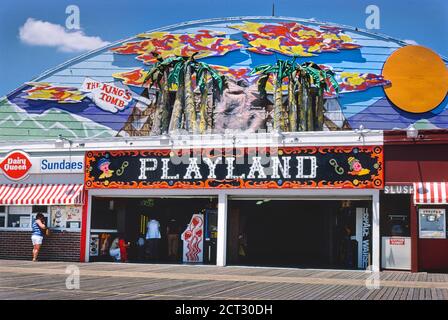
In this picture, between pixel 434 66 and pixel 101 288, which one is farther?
pixel 434 66

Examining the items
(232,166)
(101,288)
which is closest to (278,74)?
(232,166)

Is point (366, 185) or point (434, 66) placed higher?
point (434, 66)

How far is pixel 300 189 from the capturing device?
65.1ft

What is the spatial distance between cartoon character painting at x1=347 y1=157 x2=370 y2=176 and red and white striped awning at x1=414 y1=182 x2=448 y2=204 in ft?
5.09

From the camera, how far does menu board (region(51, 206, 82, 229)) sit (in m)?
21.8

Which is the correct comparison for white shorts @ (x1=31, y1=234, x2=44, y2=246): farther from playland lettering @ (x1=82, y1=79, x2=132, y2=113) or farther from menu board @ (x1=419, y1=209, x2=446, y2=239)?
playland lettering @ (x1=82, y1=79, x2=132, y2=113)

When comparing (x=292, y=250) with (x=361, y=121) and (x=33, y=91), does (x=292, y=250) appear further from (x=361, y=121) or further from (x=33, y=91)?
(x=33, y=91)

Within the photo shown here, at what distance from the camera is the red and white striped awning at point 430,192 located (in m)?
18.0

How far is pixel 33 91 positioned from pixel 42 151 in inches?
556

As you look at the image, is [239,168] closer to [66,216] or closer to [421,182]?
[421,182]

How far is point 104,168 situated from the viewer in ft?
71.3

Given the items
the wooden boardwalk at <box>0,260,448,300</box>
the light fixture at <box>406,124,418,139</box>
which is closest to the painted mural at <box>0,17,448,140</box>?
the light fixture at <box>406,124,418,139</box>

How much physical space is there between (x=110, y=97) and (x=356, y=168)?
1829cm

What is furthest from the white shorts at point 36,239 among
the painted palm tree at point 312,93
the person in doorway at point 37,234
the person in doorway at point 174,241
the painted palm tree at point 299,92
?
the painted palm tree at point 312,93
